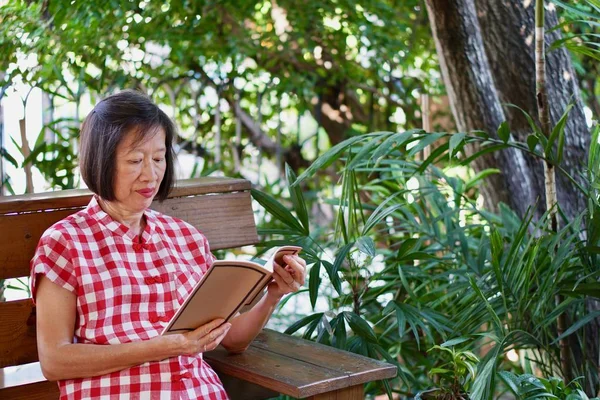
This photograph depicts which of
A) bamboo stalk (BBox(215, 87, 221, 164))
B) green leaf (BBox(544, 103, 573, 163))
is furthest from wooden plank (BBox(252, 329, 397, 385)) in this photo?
bamboo stalk (BBox(215, 87, 221, 164))

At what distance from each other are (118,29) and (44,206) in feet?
4.92

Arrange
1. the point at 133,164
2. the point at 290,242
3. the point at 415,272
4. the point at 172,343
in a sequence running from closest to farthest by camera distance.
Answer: the point at 172,343
the point at 133,164
the point at 290,242
the point at 415,272

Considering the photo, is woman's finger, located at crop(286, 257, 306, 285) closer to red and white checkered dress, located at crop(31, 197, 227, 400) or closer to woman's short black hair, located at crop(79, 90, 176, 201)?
red and white checkered dress, located at crop(31, 197, 227, 400)

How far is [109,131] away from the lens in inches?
79.0

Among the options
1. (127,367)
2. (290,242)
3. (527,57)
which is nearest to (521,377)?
(290,242)

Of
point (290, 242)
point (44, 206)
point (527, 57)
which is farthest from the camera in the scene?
point (527, 57)

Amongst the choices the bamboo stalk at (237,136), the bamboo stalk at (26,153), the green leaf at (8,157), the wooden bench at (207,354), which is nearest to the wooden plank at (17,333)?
the wooden bench at (207,354)

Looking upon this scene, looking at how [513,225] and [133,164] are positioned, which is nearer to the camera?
[133,164]

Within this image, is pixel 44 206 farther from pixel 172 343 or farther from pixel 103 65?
pixel 103 65

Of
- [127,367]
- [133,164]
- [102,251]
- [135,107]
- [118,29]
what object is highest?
[118,29]

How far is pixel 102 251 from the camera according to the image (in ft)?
6.68

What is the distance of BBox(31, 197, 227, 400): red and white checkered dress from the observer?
1955mm

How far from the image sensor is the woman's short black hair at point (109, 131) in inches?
79.0

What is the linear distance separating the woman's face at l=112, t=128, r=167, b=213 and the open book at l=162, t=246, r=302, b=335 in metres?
0.33
